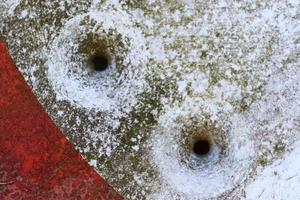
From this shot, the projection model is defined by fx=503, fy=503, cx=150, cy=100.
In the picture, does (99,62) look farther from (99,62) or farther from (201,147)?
(201,147)

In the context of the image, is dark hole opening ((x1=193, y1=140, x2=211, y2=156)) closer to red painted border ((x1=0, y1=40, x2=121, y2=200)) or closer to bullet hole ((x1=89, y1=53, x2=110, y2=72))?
red painted border ((x1=0, y1=40, x2=121, y2=200))

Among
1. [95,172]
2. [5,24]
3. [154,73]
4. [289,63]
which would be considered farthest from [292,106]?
[5,24]

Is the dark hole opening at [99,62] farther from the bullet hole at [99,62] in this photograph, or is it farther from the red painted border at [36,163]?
the red painted border at [36,163]

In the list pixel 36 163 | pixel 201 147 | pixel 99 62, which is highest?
pixel 99 62

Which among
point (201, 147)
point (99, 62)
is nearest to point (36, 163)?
point (99, 62)

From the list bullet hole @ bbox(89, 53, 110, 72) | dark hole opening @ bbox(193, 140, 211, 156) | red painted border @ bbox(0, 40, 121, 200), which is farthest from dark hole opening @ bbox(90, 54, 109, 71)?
dark hole opening @ bbox(193, 140, 211, 156)

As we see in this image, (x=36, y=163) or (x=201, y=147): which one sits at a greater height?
(x=201, y=147)

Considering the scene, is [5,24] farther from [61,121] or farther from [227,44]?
[227,44]
